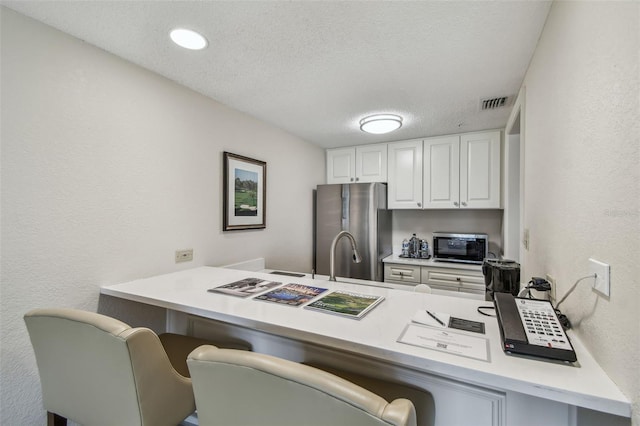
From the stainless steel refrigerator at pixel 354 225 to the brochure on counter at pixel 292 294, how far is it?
1.70m

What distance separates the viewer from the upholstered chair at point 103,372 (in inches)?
35.4

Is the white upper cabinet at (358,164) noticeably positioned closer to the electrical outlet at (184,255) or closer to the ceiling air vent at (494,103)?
the ceiling air vent at (494,103)

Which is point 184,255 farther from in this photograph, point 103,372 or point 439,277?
point 439,277

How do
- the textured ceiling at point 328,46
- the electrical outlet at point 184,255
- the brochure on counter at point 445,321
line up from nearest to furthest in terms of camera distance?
the brochure on counter at point 445,321, the textured ceiling at point 328,46, the electrical outlet at point 184,255

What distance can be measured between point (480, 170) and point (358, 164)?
1331 mm

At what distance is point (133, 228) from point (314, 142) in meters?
2.25

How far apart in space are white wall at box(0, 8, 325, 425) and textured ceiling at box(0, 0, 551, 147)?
0.15 m

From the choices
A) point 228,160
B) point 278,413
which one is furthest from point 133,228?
point 278,413

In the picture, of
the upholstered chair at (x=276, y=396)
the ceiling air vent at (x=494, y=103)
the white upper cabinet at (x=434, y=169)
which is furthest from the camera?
the white upper cabinet at (x=434, y=169)

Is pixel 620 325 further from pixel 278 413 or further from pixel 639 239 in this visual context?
pixel 278 413

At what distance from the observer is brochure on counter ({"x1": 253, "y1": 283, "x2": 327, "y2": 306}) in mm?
1282

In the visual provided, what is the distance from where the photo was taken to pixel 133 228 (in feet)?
5.61

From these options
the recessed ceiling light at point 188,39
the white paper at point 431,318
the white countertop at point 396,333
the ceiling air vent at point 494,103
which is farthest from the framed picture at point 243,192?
the ceiling air vent at point 494,103

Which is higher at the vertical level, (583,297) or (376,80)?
(376,80)
